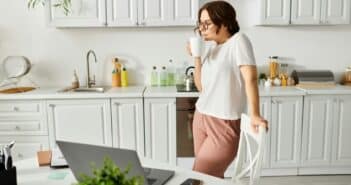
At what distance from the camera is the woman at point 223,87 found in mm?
1839

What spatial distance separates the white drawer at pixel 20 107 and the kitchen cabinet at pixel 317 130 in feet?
8.04

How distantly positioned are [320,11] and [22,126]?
2987 mm

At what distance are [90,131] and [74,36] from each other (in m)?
1.07

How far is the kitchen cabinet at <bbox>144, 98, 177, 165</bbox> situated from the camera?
323cm

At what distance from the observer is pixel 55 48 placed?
3709 millimetres

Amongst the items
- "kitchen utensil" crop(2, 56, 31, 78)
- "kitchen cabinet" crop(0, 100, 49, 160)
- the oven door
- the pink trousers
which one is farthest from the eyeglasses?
"kitchen utensil" crop(2, 56, 31, 78)

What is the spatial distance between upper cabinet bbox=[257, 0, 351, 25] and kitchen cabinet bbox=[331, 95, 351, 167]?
776 mm

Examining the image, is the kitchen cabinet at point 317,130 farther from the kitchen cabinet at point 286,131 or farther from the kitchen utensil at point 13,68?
the kitchen utensil at point 13,68

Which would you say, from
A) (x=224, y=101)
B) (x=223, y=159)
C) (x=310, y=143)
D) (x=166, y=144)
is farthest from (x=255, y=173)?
(x=310, y=143)

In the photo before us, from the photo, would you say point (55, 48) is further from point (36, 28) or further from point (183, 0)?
point (183, 0)

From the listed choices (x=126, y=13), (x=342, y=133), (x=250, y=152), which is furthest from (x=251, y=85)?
(x=342, y=133)

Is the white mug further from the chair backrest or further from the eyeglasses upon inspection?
the chair backrest

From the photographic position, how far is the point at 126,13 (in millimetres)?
3330

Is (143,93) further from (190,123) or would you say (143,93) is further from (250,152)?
(250,152)
